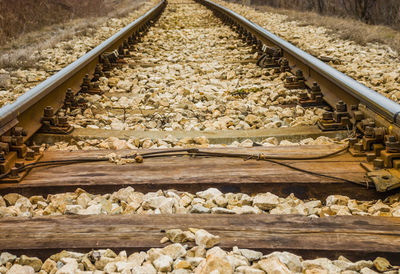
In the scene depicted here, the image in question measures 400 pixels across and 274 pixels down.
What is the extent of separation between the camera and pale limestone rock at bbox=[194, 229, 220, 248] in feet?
5.75

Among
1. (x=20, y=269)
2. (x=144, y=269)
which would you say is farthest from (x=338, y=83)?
(x=20, y=269)

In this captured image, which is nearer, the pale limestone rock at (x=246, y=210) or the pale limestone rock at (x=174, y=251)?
the pale limestone rock at (x=174, y=251)

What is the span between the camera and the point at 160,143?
304 centimetres

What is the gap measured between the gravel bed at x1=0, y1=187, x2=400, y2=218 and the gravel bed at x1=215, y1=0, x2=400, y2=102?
6.66ft

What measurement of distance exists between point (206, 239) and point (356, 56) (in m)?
4.71

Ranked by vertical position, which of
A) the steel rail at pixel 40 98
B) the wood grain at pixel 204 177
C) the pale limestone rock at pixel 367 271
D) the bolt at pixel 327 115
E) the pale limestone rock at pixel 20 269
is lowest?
the pale limestone rock at pixel 20 269

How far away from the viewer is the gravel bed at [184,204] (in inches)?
82.7

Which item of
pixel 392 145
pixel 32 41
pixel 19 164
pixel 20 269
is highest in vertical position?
pixel 32 41

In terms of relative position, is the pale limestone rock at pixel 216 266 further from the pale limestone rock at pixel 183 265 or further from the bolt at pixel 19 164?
the bolt at pixel 19 164

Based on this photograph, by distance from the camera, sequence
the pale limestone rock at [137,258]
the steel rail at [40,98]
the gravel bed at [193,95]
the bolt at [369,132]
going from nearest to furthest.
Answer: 1. the pale limestone rock at [137,258]
2. the bolt at [369,132]
3. the steel rail at [40,98]
4. the gravel bed at [193,95]

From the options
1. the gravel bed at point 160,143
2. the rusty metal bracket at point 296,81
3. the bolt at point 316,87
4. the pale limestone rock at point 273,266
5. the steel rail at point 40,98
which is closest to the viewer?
the pale limestone rock at point 273,266

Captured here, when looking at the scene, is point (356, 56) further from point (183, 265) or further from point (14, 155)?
point (183, 265)

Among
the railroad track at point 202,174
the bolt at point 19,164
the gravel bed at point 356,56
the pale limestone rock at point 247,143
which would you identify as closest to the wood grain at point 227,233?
the railroad track at point 202,174

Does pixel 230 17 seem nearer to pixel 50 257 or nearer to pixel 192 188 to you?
pixel 192 188
